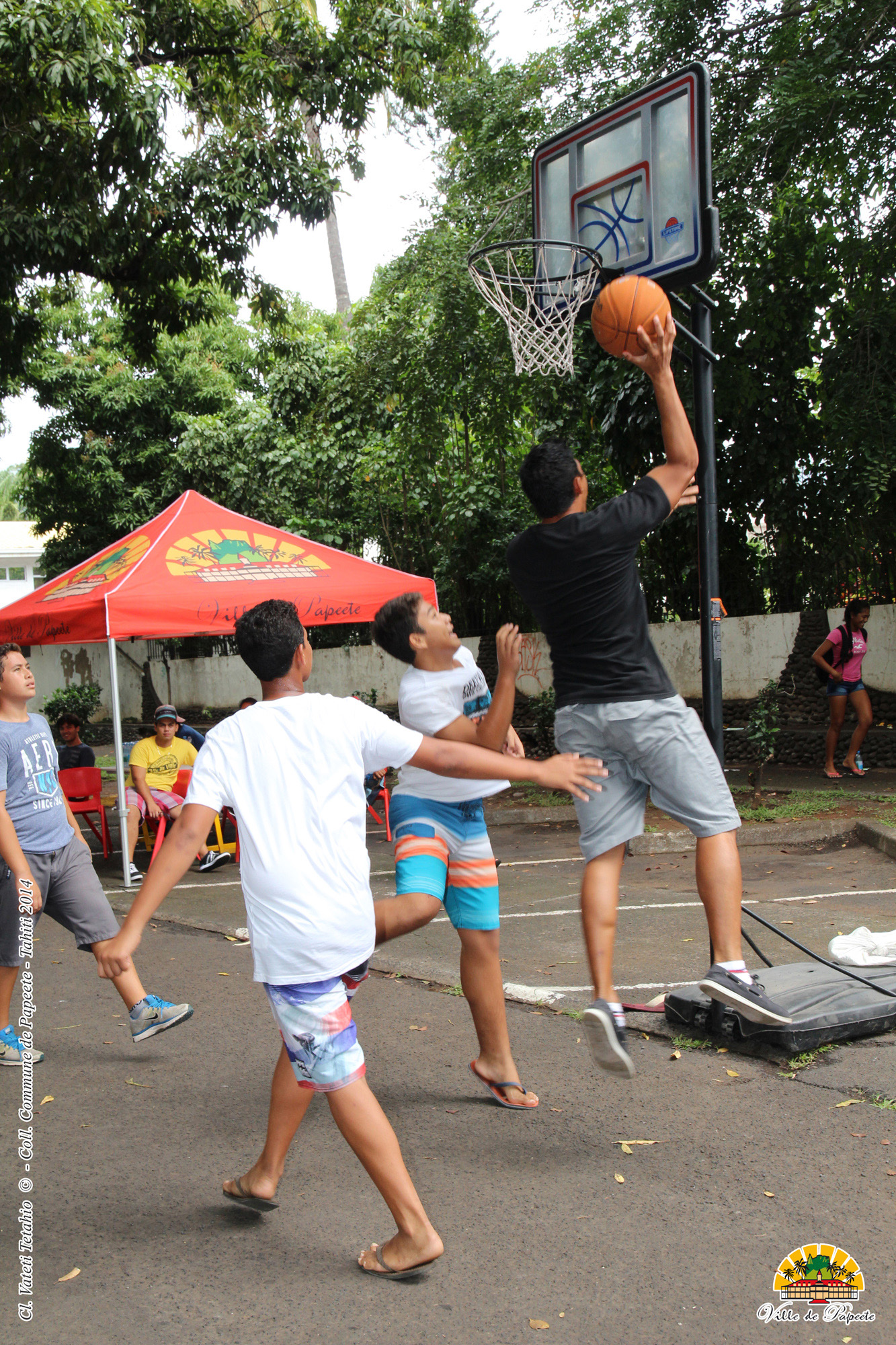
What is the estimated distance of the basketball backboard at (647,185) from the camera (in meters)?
5.03

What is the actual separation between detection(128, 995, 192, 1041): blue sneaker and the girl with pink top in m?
9.18

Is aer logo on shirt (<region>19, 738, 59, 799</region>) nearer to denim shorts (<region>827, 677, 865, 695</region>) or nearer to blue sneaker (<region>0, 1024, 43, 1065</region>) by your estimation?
blue sneaker (<region>0, 1024, 43, 1065</region>)

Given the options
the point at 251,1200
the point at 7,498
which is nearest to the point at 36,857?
the point at 251,1200

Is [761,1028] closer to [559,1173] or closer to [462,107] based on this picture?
[559,1173]

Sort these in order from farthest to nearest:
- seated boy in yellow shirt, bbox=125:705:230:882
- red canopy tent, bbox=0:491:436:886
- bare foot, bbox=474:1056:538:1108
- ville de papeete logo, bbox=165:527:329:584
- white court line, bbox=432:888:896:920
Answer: ville de papeete logo, bbox=165:527:329:584 → seated boy in yellow shirt, bbox=125:705:230:882 → red canopy tent, bbox=0:491:436:886 → white court line, bbox=432:888:896:920 → bare foot, bbox=474:1056:538:1108

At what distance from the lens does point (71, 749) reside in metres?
10.7

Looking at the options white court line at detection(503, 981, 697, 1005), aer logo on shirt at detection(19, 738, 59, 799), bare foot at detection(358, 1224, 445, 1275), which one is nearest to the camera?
bare foot at detection(358, 1224, 445, 1275)

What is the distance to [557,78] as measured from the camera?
40.2ft

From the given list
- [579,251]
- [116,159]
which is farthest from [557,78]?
[579,251]

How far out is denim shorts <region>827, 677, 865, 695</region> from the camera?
39.4 ft

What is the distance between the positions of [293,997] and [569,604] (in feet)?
5.43

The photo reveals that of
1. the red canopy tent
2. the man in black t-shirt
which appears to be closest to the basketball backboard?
the man in black t-shirt

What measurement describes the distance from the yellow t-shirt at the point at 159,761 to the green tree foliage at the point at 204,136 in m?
6.02

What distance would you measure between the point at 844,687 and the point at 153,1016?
9.43 meters
